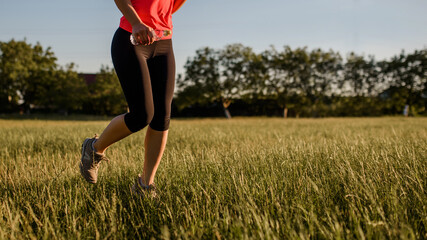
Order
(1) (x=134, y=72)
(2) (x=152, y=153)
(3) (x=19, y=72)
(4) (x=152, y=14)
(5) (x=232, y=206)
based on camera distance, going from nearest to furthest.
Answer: (5) (x=232, y=206) < (1) (x=134, y=72) < (4) (x=152, y=14) < (2) (x=152, y=153) < (3) (x=19, y=72)

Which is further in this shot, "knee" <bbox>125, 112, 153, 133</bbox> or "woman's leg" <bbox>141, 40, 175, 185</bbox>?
"woman's leg" <bbox>141, 40, 175, 185</bbox>

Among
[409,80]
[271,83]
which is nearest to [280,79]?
[271,83]

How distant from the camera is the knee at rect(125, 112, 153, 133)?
229cm

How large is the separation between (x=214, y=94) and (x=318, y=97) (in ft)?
48.5

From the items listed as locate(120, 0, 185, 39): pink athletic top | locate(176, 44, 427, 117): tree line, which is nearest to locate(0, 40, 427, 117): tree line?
locate(176, 44, 427, 117): tree line

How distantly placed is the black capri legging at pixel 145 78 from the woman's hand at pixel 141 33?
5.9 inches

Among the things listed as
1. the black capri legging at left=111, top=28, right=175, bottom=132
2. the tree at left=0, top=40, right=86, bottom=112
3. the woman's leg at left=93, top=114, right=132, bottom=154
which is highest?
the tree at left=0, top=40, right=86, bottom=112

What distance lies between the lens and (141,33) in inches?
81.9

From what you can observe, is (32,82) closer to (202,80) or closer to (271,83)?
(202,80)

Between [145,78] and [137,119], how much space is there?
1.10 ft

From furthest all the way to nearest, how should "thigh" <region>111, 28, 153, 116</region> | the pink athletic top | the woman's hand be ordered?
the pink athletic top
"thigh" <region>111, 28, 153, 116</region>
the woman's hand

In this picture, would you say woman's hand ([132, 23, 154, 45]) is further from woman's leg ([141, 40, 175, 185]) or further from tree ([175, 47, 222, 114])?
tree ([175, 47, 222, 114])

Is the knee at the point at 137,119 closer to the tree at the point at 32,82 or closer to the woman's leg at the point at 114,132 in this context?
the woman's leg at the point at 114,132

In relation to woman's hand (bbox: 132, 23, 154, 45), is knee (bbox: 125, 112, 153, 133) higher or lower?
lower
